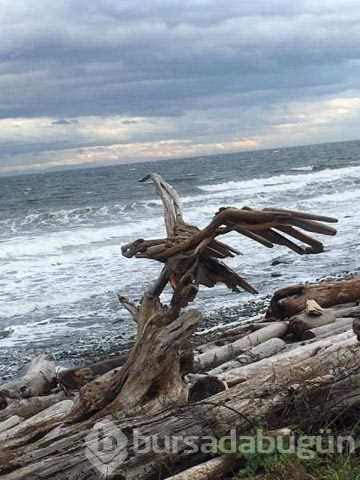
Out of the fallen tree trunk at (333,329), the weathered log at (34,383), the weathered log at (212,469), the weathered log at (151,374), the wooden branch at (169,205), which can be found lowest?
the weathered log at (34,383)

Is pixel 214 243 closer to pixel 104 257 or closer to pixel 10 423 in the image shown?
pixel 10 423

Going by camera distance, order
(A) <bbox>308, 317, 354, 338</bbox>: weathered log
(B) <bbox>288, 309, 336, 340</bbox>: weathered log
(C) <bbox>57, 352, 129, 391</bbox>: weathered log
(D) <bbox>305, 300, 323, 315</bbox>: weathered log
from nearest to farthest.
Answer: (C) <bbox>57, 352, 129, 391</bbox>: weathered log < (A) <bbox>308, 317, 354, 338</bbox>: weathered log < (B) <bbox>288, 309, 336, 340</bbox>: weathered log < (D) <bbox>305, 300, 323, 315</bbox>: weathered log

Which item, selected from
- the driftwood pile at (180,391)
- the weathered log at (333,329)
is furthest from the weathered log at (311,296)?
the driftwood pile at (180,391)

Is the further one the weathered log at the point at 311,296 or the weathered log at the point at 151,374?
the weathered log at the point at 311,296

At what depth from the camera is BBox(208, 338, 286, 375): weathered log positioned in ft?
23.8

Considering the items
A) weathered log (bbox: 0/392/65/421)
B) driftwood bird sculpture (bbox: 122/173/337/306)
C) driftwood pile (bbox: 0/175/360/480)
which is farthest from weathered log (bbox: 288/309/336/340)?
weathered log (bbox: 0/392/65/421)

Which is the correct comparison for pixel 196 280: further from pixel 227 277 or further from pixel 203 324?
pixel 203 324

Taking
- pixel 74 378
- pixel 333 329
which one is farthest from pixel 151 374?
pixel 333 329

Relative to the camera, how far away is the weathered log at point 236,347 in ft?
25.7

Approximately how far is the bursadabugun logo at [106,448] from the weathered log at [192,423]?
0.12 ft

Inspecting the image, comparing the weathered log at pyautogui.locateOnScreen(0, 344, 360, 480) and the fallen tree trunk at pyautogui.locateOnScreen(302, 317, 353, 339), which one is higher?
the weathered log at pyautogui.locateOnScreen(0, 344, 360, 480)

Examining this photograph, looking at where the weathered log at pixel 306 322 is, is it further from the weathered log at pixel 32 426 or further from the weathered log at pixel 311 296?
the weathered log at pixel 32 426

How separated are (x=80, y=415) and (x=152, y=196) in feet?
127

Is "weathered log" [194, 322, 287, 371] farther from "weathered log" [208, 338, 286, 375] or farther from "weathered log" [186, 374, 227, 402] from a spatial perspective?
"weathered log" [186, 374, 227, 402]
